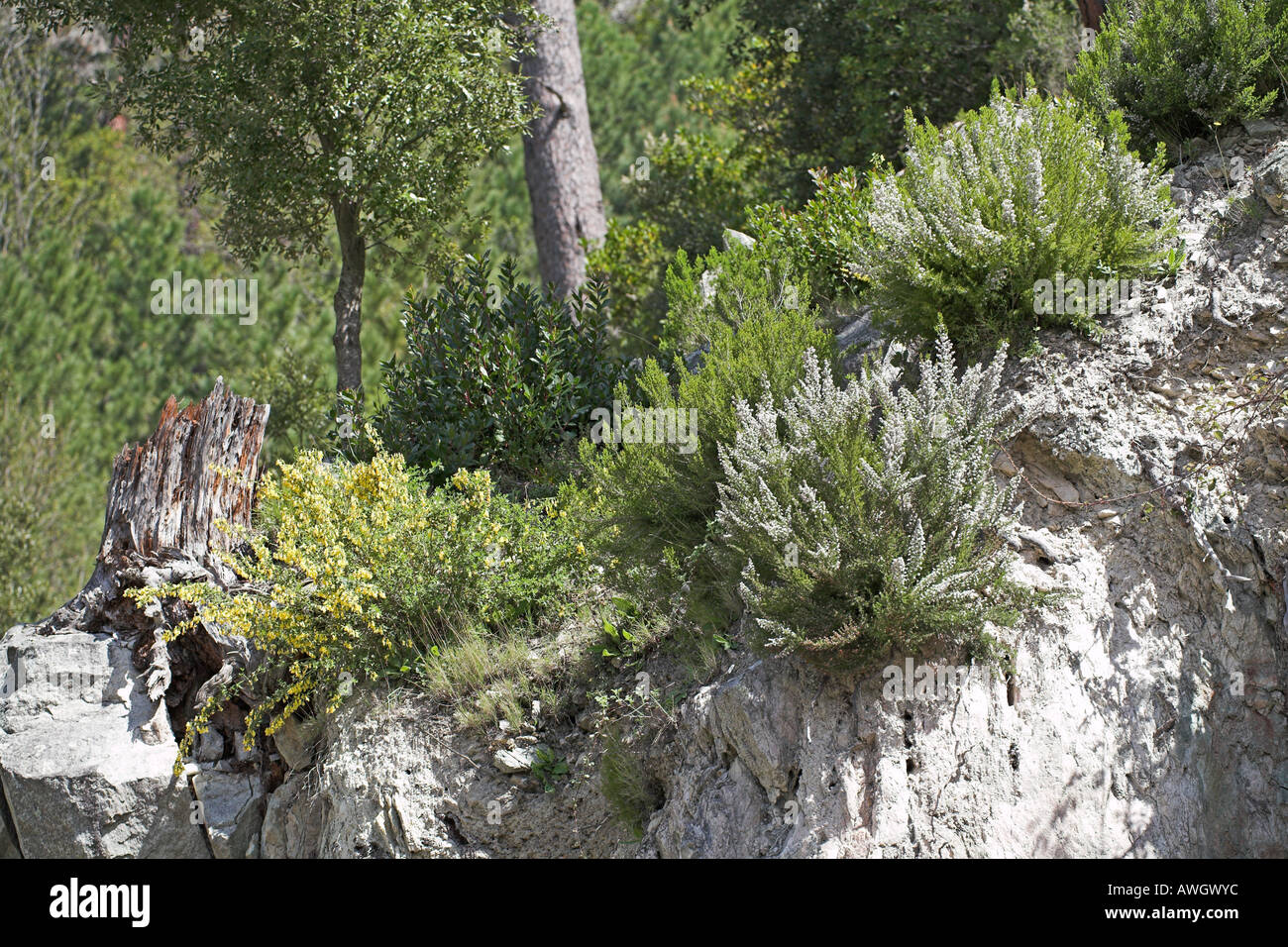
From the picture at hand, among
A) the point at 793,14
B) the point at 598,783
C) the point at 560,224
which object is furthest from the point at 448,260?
the point at 598,783

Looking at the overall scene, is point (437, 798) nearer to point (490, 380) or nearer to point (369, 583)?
point (369, 583)

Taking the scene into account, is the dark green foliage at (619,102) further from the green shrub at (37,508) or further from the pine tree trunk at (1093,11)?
the pine tree trunk at (1093,11)

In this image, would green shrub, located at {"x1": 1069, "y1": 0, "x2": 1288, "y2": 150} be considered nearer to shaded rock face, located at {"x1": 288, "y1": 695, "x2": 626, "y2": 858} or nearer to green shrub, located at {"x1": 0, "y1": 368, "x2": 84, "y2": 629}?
shaded rock face, located at {"x1": 288, "y1": 695, "x2": 626, "y2": 858}

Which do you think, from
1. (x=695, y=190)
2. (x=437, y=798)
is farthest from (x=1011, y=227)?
(x=695, y=190)

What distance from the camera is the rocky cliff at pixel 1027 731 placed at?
4.62 meters

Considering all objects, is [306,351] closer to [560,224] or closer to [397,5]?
[560,224]

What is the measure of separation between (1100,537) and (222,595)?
14.3ft

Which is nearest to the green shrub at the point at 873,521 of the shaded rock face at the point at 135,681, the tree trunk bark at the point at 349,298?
the shaded rock face at the point at 135,681

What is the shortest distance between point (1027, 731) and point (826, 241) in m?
3.82

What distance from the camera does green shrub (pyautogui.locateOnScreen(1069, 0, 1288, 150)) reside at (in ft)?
21.4

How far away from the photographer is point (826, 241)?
7559 mm

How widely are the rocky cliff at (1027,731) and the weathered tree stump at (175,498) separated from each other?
939 mm

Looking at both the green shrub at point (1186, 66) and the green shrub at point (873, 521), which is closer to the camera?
the green shrub at point (873, 521)
